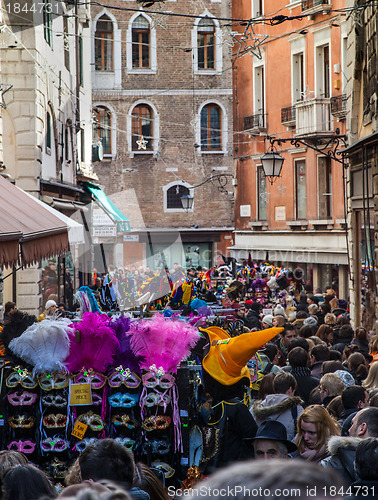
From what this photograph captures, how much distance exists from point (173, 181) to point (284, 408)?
33.4m

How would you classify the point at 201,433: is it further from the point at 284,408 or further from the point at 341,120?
the point at 341,120

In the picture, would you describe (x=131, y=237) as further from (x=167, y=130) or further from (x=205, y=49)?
(x=205, y=49)

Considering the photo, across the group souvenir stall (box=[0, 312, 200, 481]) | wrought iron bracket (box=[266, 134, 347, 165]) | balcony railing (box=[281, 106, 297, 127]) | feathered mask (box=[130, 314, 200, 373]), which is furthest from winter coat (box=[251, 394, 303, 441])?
balcony railing (box=[281, 106, 297, 127])

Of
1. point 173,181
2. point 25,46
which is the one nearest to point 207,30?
point 173,181

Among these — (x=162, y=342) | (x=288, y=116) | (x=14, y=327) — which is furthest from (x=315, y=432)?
(x=288, y=116)

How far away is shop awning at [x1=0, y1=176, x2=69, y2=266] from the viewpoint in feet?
26.8

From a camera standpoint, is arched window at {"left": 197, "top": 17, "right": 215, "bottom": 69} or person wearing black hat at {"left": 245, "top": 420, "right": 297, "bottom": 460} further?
arched window at {"left": 197, "top": 17, "right": 215, "bottom": 69}

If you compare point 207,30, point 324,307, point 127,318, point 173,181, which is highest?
point 207,30

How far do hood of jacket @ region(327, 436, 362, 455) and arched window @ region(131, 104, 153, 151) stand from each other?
1367 inches

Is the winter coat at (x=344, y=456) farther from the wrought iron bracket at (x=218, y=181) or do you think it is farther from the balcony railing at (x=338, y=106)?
the wrought iron bracket at (x=218, y=181)

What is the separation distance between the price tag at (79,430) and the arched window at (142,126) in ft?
110

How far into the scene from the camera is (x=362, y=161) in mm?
15156

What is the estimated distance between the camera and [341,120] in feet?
82.3

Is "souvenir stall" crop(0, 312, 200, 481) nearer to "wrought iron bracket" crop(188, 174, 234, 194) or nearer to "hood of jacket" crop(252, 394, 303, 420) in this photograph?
"hood of jacket" crop(252, 394, 303, 420)
